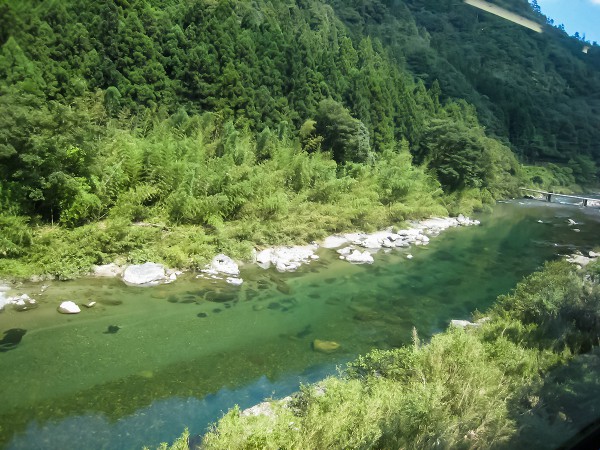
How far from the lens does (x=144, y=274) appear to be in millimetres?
9680

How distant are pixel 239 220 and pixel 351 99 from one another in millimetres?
14066

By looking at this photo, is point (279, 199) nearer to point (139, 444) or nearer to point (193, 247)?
point (193, 247)

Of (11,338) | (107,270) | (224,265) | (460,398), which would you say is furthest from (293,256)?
(460,398)

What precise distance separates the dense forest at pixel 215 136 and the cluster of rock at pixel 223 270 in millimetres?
353

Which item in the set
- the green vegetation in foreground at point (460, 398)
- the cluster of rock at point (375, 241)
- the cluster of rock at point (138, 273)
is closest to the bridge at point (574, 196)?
the cluster of rock at point (375, 241)

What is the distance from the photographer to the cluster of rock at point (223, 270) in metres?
10.4

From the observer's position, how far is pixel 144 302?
870 centimetres

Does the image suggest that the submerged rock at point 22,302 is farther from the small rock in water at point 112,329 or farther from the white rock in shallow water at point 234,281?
the white rock in shallow water at point 234,281

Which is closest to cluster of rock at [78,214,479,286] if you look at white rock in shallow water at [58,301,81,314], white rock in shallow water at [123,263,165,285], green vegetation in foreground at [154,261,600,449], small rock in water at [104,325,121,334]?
white rock in shallow water at [123,263,165,285]

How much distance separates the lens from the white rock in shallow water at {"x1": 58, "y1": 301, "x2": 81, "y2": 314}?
7.75 metres

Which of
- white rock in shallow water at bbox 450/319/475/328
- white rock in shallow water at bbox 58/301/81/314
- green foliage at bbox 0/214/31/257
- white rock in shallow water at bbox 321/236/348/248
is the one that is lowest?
white rock in shallow water at bbox 321/236/348/248

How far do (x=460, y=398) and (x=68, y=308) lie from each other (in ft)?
22.1

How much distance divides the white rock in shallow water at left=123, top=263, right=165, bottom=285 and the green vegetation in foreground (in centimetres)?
565

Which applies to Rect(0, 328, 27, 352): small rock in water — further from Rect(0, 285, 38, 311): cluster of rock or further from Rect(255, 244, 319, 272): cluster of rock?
Rect(255, 244, 319, 272): cluster of rock
